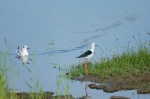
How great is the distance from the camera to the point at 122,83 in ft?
40.5

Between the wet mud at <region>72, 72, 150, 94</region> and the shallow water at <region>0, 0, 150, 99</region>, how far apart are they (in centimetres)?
26

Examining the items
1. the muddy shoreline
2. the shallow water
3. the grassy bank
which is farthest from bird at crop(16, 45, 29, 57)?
the muddy shoreline

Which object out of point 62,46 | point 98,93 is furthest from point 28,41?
point 98,93

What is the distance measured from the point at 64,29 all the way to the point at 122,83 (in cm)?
875

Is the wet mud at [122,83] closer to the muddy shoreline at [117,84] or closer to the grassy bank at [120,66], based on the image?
the muddy shoreline at [117,84]

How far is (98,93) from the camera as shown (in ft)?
39.1

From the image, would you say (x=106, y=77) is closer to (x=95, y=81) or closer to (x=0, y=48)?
(x=95, y=81)

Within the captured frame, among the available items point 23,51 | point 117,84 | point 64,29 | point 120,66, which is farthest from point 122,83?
point 64,29

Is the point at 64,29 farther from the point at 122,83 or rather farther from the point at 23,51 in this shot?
the point at 122,83

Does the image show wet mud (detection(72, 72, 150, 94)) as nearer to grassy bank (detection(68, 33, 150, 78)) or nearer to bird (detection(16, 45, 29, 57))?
grassy bank (detection(68, 33, 150, 78))

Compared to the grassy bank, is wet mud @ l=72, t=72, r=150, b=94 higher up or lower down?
lower down

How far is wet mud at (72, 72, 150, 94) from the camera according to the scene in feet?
39.4

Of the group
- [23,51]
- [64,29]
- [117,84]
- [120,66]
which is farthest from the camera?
[64,29]

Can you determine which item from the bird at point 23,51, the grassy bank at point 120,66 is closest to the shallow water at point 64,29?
the bird at point 23,51
